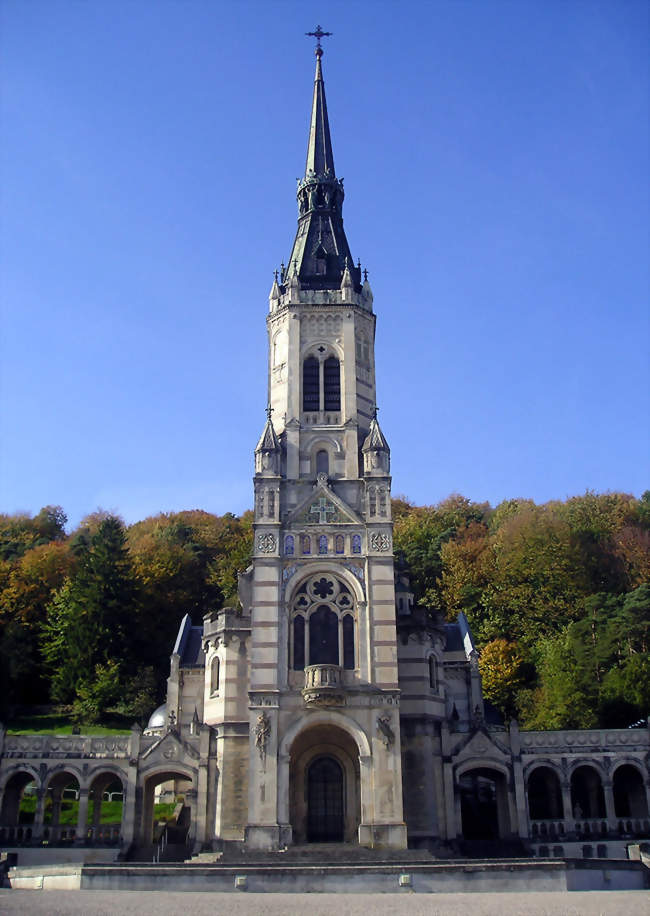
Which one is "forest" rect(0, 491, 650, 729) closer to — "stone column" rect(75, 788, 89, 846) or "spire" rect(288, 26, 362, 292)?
"stone column" rect(75, 788, 89, 846)

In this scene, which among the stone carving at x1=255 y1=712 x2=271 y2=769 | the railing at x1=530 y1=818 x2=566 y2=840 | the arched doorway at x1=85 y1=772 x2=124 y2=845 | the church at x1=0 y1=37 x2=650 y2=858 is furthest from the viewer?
the railing at x1=530 y1=818 x2=566 y2=840

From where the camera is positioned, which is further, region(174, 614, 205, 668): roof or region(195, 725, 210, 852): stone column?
region(174, 614, 205, 668): roof

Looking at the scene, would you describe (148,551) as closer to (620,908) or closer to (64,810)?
(64,810)

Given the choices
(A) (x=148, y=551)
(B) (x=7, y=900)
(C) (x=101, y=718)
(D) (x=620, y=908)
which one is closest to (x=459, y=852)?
(D) (x=620, y=908)

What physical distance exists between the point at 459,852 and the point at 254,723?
37.7 ft

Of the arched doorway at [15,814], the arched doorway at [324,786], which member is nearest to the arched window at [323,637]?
the arched doorway at [324,786]

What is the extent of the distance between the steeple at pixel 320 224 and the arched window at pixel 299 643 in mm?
Result: 20121

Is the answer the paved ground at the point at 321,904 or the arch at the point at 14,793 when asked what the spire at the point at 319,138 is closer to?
the arch at the point at 14,793

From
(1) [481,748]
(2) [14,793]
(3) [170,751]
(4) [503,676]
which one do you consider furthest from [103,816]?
(4) [503,676]

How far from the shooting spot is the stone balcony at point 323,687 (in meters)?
39.6

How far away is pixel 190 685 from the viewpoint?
51812mm

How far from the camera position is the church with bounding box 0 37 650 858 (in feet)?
131

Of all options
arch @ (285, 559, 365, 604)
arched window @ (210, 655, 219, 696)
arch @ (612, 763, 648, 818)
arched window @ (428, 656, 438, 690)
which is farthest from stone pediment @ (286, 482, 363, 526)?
arch @ (612, 763, 648, 818)

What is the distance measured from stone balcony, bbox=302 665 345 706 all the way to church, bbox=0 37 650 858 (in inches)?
3.0
